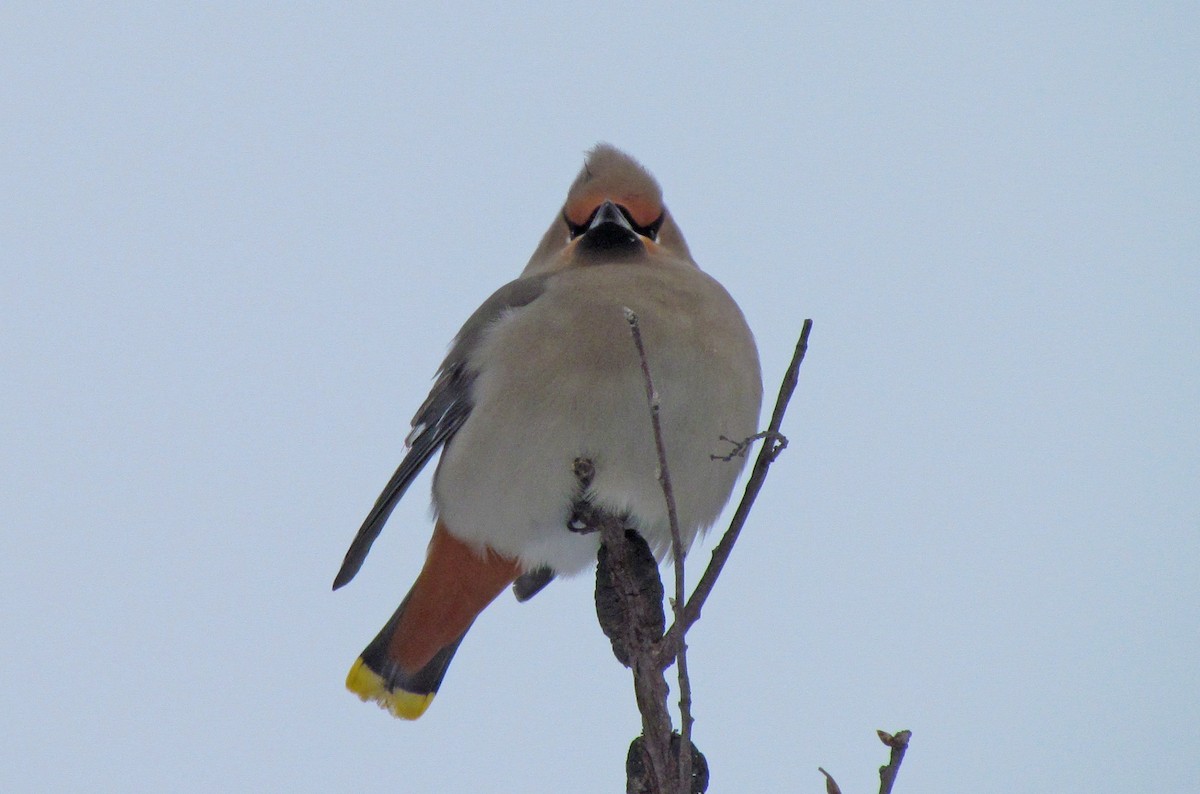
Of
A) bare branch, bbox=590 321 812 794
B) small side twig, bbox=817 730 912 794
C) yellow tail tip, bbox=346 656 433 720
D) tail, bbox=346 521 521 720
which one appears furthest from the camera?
yellow tail tip, bbox=346 656 433 720

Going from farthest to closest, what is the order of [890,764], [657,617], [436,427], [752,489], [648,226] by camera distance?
[648,226] < [436,427] < [657,617] < [752,489] < [890,764]

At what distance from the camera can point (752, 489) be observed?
2365mm

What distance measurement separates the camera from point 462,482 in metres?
3.80

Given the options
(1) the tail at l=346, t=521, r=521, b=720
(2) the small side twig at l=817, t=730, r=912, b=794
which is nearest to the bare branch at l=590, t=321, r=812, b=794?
(2) the small side twig at l=817, t=730, r=912, b=794

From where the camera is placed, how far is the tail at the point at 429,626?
13.0 ft

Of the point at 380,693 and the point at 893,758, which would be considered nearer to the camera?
the point at 893,758

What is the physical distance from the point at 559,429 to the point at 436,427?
0.64 metres

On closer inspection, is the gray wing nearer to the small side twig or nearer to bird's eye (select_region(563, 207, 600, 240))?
bird's eye (select_region(563, 207, 600, 240))

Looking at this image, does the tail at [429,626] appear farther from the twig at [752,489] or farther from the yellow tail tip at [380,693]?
the twig at [752,489]

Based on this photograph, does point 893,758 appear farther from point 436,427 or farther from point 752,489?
point 436,427

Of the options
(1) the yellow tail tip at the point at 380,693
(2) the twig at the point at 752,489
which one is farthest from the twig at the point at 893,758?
(1) the yellow tail tip at the point at 380,693

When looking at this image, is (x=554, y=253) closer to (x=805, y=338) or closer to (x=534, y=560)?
(x=534, y=560)

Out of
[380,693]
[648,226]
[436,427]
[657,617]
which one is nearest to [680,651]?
[657,617]

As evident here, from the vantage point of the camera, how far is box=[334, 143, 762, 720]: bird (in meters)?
3.48
